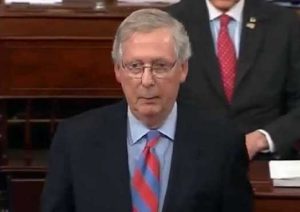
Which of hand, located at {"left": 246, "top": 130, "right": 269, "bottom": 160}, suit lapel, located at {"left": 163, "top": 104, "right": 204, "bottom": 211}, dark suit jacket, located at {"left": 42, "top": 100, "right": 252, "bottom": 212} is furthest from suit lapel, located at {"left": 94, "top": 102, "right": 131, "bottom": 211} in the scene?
hand, located at {"left": 246, "top": 130, "right": 269, "bottom": 160}

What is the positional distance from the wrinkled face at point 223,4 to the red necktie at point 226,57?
0.10 feet

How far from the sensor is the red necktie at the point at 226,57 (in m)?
3.33

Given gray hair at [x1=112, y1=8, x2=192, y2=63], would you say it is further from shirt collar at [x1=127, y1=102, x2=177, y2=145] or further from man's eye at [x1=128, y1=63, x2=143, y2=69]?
shirt collar at [x1=127, y1=102, x2=177, y2=145]

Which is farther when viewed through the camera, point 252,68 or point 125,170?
point 252,68

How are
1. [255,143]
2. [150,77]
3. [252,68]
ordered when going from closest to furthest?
[150,77] → [255,143] → [252,68]

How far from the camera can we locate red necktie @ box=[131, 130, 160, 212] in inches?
92.4

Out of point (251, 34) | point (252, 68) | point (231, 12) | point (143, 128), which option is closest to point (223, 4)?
point (231, 12)

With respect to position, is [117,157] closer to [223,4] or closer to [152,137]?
[152,137]

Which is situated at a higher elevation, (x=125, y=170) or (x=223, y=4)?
(x=223, y=4)

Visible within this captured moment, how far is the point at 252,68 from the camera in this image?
11.0ft

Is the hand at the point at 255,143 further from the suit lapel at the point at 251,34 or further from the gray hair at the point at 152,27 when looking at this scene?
the gray hair at the point at 152,27

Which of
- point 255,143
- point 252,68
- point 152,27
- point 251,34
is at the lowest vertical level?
point 255,143

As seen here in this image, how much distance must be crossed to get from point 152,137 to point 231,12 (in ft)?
3.65

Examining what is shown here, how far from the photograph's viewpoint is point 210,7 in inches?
133
